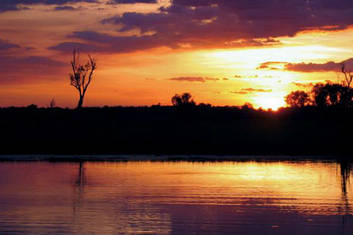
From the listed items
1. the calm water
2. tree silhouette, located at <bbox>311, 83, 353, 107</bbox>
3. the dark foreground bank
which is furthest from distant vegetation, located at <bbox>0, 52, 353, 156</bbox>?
tree silhouette, located at <bbox>311, 83, 353, 107</bbox>

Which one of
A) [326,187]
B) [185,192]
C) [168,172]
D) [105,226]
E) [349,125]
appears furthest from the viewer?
[349,125]

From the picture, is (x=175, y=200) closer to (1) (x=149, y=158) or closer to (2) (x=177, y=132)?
(1) (x=149, y=158)

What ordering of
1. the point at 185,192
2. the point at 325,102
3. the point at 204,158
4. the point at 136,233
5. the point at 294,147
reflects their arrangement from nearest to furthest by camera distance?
the point at 136,233, the point at 185,192, the point at 204,158, the point at 294,147, the point at 325,102

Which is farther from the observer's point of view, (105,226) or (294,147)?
(294,147)

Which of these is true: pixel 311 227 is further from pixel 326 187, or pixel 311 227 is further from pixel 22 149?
pixel 22 149

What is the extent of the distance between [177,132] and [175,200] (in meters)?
34.4

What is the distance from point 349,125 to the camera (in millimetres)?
55500

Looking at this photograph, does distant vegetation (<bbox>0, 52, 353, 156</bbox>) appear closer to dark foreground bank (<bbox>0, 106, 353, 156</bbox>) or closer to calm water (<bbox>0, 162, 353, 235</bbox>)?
dark foreground bank (<bbox>0, 106, 353, 156</bbox>)

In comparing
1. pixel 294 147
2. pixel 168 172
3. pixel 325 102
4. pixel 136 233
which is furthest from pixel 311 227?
pixel 325 102

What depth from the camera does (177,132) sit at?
54062 mm

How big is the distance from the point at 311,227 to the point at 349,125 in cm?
4215

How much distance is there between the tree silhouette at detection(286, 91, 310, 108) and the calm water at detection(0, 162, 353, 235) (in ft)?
263

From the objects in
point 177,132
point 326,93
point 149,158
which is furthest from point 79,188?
point 326,93

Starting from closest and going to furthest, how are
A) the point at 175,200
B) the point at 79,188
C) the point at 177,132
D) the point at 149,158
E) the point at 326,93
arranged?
1. the point at 175,200
2. the point at 79,188
3. the point at 149,158
4. the point at 177,132
5. the point at 326,93
